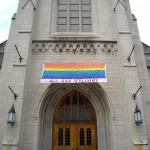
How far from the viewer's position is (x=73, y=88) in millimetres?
10469

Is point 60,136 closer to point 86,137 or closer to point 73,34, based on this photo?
point 86,137

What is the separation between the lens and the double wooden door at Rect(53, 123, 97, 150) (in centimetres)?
958

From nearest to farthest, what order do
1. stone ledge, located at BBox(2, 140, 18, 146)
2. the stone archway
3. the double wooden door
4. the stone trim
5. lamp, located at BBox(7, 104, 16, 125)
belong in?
stone ledge, located at BBox(2, 140, 18, 146)
lamp, located at BBox(7, 104, 16, 125)
the stone archway
the double wooden door
the stone trim

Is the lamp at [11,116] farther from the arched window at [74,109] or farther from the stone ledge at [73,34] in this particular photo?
the stone ledge at [73,34]

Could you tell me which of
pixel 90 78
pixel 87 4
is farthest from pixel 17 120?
pixel 87 4

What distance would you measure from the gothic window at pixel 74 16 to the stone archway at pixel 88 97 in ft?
12.2

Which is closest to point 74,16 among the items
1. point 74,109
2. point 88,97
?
point 88,97

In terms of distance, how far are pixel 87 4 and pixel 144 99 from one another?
6982 millimetres

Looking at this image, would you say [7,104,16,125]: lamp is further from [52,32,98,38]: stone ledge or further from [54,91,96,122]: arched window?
[52,32,98,38]: stone ledge

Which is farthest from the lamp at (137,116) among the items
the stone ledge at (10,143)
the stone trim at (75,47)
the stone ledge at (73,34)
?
the stone ledge at (10,143)

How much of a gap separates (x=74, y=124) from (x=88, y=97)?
153 centimetres

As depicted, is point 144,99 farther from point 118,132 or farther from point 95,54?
point 95,54

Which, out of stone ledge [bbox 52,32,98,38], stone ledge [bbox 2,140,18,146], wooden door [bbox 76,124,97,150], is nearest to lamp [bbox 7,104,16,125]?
stone ledge [bbox 2,140,18,146]

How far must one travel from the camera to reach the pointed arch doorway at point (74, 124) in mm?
9648
